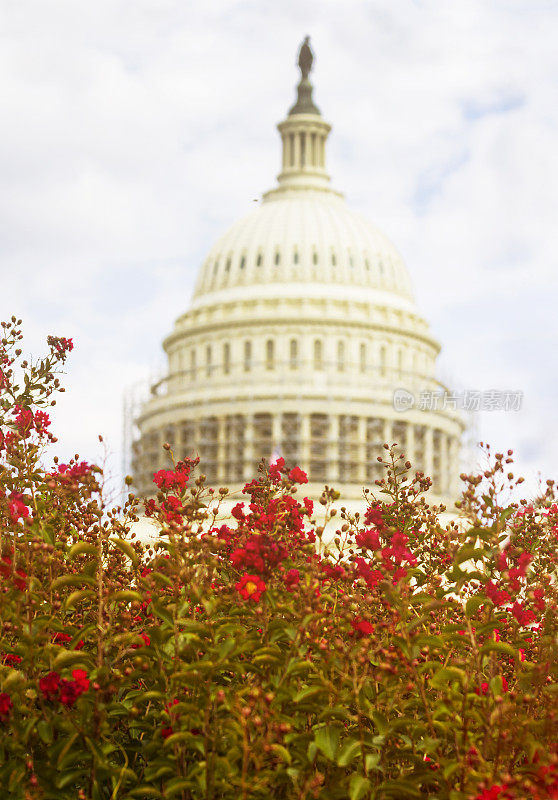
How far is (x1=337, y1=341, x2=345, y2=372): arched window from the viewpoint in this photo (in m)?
96.8

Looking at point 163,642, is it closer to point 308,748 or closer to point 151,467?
point 308,748

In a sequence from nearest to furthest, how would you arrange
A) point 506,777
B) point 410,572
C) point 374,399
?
1. point 506,777
2. point 410,572
3. point 374,399

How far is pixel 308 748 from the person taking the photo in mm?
8078

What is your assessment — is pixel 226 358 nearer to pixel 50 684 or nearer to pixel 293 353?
pixel 293 353

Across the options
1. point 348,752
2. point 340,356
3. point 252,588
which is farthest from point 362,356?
point 348,752

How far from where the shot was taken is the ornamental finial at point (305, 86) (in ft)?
362

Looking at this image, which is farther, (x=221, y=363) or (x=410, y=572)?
(x=221, y=363)

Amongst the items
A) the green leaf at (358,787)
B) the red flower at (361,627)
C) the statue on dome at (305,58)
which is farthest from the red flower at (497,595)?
the statue on dome at (305,58)

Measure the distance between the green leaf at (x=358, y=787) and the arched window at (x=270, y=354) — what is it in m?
89.4

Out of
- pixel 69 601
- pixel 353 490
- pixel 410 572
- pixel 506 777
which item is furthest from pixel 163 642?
pixel 353 490

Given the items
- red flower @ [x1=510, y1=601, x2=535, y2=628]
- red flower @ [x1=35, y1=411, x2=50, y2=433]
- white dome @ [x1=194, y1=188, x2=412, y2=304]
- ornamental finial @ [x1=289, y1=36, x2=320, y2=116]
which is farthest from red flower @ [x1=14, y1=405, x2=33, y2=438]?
ornamental finial @ [x1=289, y1=36, x2=320, y2=116]

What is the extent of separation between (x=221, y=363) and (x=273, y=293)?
684 cm

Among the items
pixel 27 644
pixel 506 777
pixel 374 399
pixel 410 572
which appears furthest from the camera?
pixel 374 399

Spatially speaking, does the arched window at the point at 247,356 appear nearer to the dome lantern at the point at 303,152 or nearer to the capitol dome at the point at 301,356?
the capitol dome at the point at 301,356
